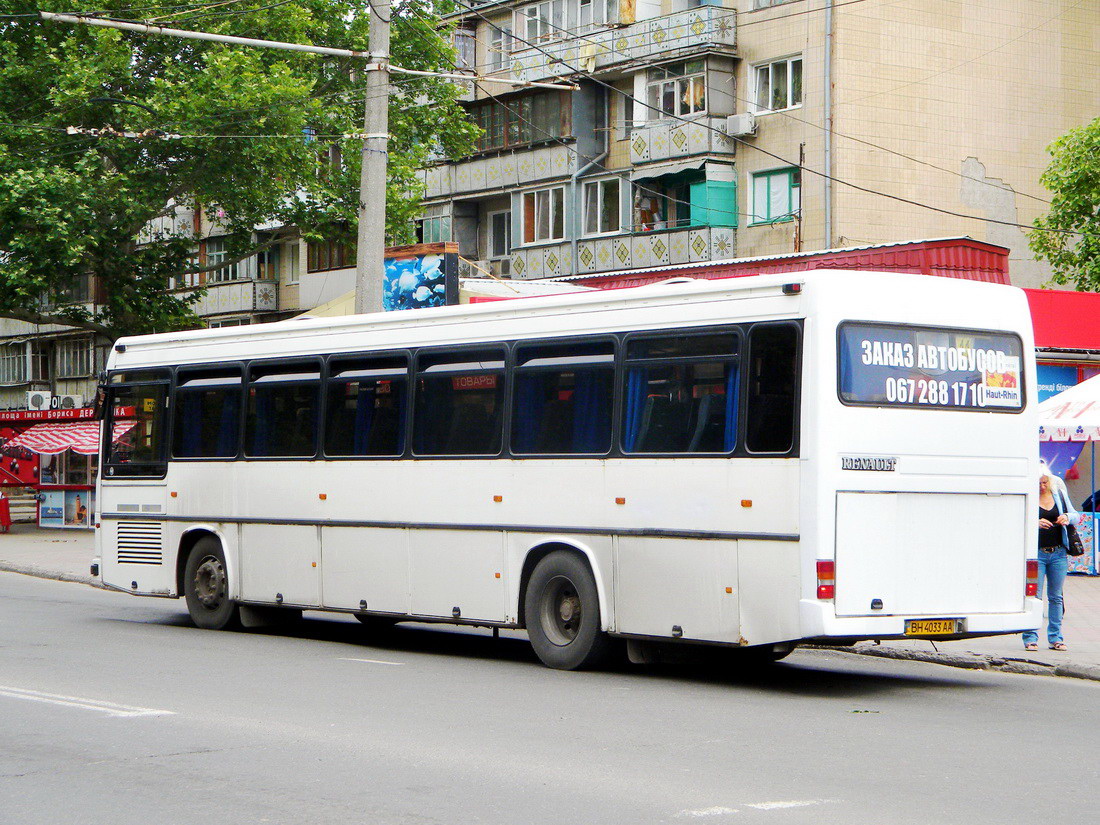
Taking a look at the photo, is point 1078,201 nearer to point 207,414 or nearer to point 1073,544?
point 1073,544

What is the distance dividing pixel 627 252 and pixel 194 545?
24684mm

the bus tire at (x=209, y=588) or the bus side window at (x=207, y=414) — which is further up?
the bus side window at (x=207, y=414)

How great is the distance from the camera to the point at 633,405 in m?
13.0

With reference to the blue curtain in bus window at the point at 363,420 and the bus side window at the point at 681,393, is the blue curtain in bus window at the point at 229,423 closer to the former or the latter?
the blue curtain in bus window at the point at 363,420

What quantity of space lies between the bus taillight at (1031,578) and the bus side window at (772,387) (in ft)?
7.98

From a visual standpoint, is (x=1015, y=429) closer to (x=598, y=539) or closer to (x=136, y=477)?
(x=598, y=539)

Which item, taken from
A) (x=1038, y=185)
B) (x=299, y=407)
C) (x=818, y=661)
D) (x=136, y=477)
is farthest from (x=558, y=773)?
(x=1038, y=185)

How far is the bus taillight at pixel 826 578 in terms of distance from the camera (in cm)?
1162

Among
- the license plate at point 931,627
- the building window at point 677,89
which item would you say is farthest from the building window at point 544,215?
the license plate at point 931,627

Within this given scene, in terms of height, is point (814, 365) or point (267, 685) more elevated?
point (814, 365)

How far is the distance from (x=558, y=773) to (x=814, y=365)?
433 cm

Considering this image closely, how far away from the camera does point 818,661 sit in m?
14.9

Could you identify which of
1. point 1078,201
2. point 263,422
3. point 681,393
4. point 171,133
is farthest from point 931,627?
point 1078,201

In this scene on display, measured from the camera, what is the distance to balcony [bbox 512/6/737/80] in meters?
39.7
